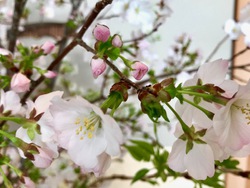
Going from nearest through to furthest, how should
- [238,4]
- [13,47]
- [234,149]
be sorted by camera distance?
1. [234,149]
2. [13,47]
3. [238,4]

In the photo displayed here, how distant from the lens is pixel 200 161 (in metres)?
0.31

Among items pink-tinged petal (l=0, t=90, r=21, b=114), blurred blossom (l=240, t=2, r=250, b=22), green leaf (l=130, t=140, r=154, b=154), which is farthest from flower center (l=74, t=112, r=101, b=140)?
blurred blossom (l=240, t=2, r=250, b=22)

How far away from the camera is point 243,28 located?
0.70 m

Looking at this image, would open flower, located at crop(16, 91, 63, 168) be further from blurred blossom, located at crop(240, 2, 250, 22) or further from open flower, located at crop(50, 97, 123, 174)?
blurred blossom, located at crop(240, 2, 250, 22)

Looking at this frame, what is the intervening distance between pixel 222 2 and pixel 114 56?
1350mm

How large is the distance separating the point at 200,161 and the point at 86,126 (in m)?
0.09

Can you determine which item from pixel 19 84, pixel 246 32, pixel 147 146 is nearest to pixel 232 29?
pixel 246 32

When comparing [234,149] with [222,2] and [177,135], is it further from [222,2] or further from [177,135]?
[222,2]

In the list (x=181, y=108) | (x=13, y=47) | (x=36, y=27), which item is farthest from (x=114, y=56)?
(x=36, y=27)

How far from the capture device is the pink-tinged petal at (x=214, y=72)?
Result: 31 cm

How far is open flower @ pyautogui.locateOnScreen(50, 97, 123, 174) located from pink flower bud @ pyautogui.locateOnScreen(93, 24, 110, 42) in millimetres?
61

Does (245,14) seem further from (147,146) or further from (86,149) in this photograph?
(86,149)

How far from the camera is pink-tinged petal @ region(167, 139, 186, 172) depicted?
32 centimetres

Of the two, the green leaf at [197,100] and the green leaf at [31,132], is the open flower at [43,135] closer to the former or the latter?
the green leaf at [31,132]
